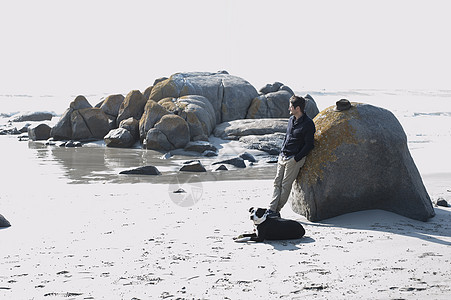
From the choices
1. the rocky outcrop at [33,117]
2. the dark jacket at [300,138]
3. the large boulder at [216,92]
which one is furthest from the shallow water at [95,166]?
the rocky outcrop at [33,117]

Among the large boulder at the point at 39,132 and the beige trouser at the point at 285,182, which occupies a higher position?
Answer: the beige trouser at the point at 285,182

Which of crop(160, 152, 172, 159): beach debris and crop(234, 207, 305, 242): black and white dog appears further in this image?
crop(160, 152, 172, 159): beach debris

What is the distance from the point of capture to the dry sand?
4844mm

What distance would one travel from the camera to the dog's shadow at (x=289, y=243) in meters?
6.33

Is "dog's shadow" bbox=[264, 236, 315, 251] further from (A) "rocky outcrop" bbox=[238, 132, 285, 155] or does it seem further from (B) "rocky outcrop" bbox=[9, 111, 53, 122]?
(B) "rocky outcrop" bbox=[9, 111, 53, 122]

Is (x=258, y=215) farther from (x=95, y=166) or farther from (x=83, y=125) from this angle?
(x=83, y=125)

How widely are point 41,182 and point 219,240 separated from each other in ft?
25.1

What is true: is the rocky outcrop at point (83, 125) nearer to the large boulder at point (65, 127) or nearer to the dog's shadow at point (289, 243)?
the large boulder at point (65, 127)

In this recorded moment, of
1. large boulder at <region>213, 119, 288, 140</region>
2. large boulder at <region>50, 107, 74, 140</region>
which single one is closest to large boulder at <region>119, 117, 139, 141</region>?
large boulder at <region>50, 107, 74, 140</region>

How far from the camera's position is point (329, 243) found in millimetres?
6441

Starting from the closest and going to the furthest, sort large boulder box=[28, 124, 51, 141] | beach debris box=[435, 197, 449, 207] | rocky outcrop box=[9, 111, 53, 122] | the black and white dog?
the black and white dog < beach debris box=[435, 197, 449, 207] < large boulder box=[28, 124, 51, 141] < rocky outcrop box=[9, 111, 53, 122]

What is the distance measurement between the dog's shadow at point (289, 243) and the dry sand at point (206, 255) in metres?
0.03

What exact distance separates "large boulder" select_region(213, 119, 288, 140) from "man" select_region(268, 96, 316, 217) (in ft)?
45.7

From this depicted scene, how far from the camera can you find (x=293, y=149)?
762 centimetres
